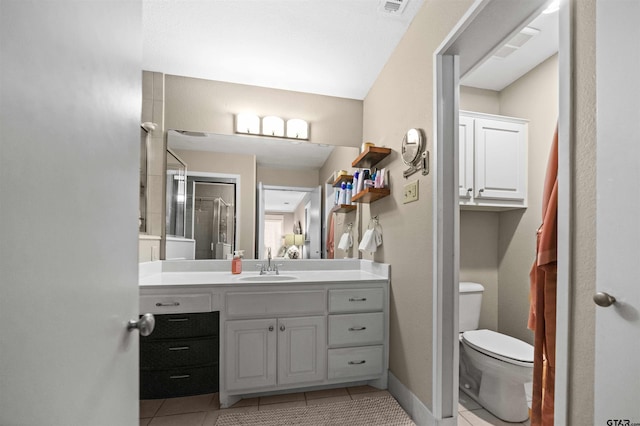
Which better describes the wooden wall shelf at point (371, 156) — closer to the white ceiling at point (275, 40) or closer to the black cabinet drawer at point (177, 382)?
the white ceiling at point (275, 40)

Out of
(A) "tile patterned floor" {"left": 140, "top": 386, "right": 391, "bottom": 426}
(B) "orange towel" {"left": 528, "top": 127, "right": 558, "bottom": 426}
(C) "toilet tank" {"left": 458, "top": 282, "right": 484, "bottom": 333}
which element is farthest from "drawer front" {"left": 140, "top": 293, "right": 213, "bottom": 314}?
(C) "toilet tank" {"left": 458, "top": 282, "right": 484, "bottom": 333}

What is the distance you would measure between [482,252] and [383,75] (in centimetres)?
172

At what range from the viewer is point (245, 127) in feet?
8.02

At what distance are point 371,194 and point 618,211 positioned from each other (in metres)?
1.46

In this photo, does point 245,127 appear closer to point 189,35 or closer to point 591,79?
point 189,35

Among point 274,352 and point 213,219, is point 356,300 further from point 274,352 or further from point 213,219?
point 213,219

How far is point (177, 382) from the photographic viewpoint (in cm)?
184

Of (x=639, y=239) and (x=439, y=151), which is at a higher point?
(x=439, y=151)

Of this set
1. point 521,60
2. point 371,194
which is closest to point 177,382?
point 371,194

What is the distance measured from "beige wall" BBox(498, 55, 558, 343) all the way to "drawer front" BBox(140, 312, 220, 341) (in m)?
2.32

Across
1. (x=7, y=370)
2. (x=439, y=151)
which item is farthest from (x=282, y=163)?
(x=7, y=370)

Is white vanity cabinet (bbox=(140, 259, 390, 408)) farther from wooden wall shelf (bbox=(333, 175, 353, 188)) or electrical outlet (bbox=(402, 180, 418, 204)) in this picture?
wooden wall shelf (bbox=(333, 175, 353, 188))

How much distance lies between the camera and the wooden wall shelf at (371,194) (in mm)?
2078

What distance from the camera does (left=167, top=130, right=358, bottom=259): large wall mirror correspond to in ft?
7.68
